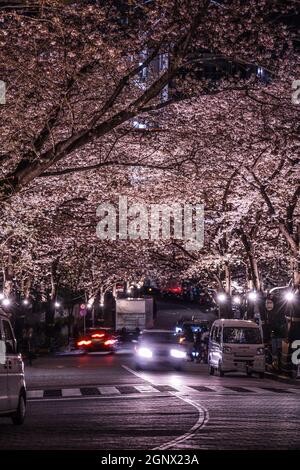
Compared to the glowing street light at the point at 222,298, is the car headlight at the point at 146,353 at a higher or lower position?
lower

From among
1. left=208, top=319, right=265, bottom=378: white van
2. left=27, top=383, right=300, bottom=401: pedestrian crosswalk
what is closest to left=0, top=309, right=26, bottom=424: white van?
left=27, top=383, right=300, bottom=401: pedestrian crosswalk

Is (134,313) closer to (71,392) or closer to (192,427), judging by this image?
(71,392)

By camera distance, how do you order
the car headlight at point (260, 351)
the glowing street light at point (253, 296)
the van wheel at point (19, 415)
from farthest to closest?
the glowing street light at point (253, 296) < the car headlight at point (260, 351) < the van wheel at point (19, 415)

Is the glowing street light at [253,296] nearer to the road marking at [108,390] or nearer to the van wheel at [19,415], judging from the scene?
the road marking at [108,390]

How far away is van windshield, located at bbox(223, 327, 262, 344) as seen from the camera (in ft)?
114

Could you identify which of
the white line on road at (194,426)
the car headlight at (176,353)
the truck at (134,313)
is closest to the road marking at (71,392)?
the white line on road at (194,426)

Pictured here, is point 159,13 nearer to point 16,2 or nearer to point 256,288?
point 16,2

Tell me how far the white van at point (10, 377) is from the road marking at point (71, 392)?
737 cm

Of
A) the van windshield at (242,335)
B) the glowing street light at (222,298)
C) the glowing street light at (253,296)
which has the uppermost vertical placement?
the glowing street light at (222,298)

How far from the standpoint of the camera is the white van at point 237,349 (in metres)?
33.8

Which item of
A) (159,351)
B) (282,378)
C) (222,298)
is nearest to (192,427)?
(282,378)

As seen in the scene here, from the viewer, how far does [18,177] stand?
19391 mm

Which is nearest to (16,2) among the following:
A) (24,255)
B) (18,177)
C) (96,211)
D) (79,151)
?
(18,177)

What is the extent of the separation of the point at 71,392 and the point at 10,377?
9.50 m
